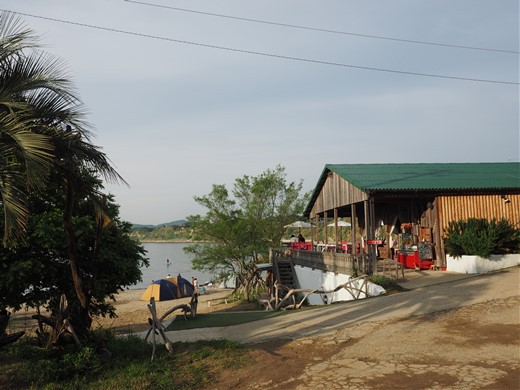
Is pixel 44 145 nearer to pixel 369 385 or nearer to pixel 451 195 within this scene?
pixel 369 385

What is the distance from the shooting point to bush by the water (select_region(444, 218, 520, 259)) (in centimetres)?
→ 1645

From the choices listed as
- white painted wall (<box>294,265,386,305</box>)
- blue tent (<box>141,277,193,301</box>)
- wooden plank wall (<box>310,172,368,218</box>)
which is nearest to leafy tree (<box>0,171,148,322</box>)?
white painted wall (<box>294,265,386,305</box>)

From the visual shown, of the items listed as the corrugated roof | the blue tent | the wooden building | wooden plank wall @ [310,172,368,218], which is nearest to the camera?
the wooden building

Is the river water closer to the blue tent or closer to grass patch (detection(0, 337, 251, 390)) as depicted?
the blue tent

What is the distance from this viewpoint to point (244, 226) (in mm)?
29047

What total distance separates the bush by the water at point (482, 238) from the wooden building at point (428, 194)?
3.42 ft

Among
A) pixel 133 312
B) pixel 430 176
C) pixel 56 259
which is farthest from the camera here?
pixel 133 312

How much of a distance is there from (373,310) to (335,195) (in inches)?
468

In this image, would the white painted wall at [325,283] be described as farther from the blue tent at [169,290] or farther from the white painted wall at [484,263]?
the blue tent at [169,290]

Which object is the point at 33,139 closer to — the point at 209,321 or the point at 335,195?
the point at 209,321

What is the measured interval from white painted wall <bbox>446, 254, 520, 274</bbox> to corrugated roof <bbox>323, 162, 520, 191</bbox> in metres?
3.09

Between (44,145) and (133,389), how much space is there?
3.60 m

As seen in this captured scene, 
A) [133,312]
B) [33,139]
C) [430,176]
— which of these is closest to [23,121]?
[33,139]

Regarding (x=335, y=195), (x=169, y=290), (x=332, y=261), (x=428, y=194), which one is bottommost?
(x=169, y=290)
